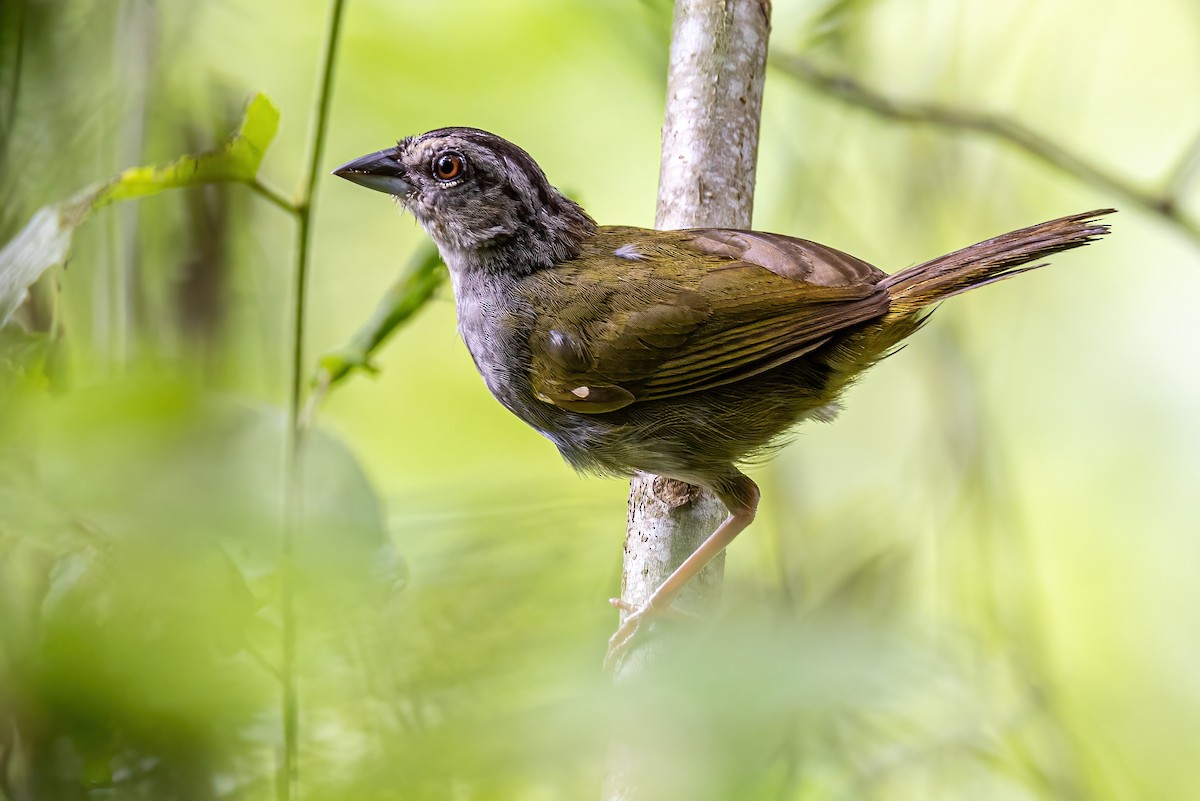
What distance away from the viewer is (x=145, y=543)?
1238 millimetres

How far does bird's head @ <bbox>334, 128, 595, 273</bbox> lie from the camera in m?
3.62

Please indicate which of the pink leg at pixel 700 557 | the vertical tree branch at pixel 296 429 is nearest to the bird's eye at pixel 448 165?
the vertical tree branch at pixel 296 429

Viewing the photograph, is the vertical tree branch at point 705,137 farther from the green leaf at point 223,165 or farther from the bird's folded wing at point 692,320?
the green leaf at point 223,165

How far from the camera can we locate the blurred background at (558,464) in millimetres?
1077

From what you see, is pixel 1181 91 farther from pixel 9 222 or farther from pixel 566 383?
pixel 9 222

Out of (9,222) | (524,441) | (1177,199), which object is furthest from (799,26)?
(9,222)

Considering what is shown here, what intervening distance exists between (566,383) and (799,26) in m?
2.31

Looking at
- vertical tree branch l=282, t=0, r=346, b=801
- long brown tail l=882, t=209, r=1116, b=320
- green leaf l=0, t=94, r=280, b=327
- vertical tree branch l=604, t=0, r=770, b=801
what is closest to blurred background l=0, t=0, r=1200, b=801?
vertical tree branch l=282, t=0, r=346, b=801

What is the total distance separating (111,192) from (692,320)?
5.50 ft

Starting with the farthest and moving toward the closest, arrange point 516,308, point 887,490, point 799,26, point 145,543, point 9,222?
point 887,490 < point 799,26 < point 516,308 < point 9,222 < point 145,543

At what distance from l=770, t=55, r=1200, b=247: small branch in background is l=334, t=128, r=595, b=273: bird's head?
1.25 m

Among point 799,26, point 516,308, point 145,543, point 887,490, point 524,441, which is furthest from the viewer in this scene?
point 524,441

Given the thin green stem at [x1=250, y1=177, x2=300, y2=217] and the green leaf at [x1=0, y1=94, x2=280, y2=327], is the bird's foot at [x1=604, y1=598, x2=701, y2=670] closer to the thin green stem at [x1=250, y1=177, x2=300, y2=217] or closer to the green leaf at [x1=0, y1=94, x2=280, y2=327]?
the thin green stem at [x1=250, y1=177, x2=300, y2=217]

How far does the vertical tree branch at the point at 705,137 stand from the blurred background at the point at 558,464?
0.30m
